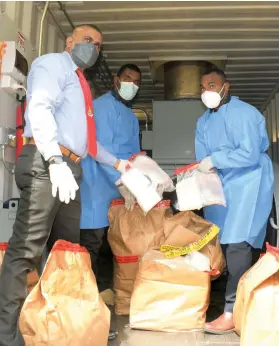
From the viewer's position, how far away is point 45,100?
192 cm

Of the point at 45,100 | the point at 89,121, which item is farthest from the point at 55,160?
the point at 89,121

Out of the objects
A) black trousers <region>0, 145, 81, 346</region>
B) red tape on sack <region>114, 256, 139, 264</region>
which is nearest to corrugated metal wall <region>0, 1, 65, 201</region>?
black trousers <region>0, 145, 81, 346</region>

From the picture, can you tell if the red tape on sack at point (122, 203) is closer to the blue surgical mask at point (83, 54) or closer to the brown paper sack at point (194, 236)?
the brown paper sack at point (194, 236)

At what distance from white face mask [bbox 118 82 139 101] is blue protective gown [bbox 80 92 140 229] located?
61 millimetres

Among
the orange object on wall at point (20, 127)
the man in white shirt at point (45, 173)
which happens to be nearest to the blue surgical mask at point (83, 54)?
the man in white shirt at point (45, 173)

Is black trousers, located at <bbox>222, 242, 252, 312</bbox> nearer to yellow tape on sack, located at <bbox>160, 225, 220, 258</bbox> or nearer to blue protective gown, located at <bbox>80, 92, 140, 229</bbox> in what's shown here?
yellow tape on sack, located at <bbox>160, 225, 220, 258</bbox>

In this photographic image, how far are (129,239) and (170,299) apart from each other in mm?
520

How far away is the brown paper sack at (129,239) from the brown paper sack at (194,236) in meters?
0.11

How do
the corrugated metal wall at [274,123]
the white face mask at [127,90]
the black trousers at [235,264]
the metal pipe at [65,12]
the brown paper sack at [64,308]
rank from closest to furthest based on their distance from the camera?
the brown paper sack at [64,308] < the black trousers at [235,264] < the white face mask at [127,90] < the metal pipe at [65,12] < the corrugated metal wall at [274,123]

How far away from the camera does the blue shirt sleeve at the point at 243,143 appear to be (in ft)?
8.05

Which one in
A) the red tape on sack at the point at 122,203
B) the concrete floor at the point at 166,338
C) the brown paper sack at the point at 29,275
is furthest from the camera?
the red tape on sack at the point at 122,203

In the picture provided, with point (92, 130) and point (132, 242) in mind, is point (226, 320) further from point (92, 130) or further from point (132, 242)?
point (92, 130)

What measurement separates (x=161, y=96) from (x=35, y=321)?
190 inches

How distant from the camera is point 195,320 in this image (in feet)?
7.75
